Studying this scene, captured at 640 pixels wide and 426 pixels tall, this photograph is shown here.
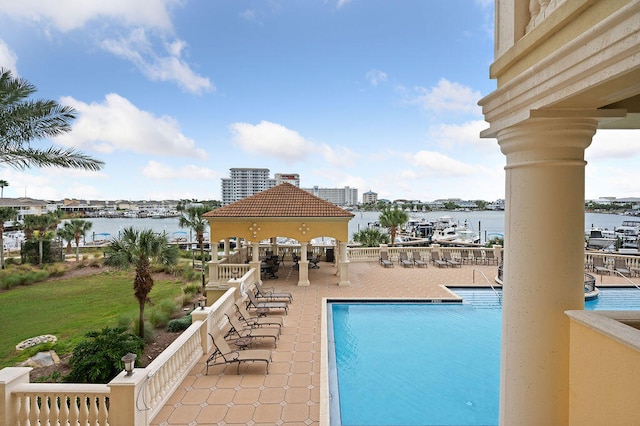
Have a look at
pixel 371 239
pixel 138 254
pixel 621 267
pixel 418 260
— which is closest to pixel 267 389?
pixel 138 254

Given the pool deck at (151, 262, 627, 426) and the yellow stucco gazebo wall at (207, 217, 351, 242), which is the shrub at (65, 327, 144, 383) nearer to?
the pool deck at (151, 262, 627, 426)

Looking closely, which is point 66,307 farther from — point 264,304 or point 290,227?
point 264,304

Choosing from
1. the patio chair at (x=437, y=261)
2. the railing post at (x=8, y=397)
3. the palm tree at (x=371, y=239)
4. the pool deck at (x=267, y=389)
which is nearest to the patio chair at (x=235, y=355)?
the pool deck at (x=267, y=389)

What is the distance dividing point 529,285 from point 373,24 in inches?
1059

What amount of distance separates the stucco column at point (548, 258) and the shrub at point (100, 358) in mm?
9739

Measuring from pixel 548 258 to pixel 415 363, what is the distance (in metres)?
7.40

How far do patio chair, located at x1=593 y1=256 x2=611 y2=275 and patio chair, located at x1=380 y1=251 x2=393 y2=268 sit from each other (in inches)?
458

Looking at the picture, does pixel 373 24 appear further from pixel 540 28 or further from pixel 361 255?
pixel 540 28

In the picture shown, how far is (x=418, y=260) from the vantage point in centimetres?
2283

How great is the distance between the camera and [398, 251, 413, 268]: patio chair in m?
22.1

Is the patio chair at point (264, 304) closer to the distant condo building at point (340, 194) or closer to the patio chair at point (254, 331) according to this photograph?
the patio chair at point (254, 331)

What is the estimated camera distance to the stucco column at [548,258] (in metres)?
3.02

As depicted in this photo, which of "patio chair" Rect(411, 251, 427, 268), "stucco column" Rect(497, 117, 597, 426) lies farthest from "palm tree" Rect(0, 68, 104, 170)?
"patio chair" Rect(411, 251, 427, 268)

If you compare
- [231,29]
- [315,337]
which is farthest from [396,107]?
[315,337]
